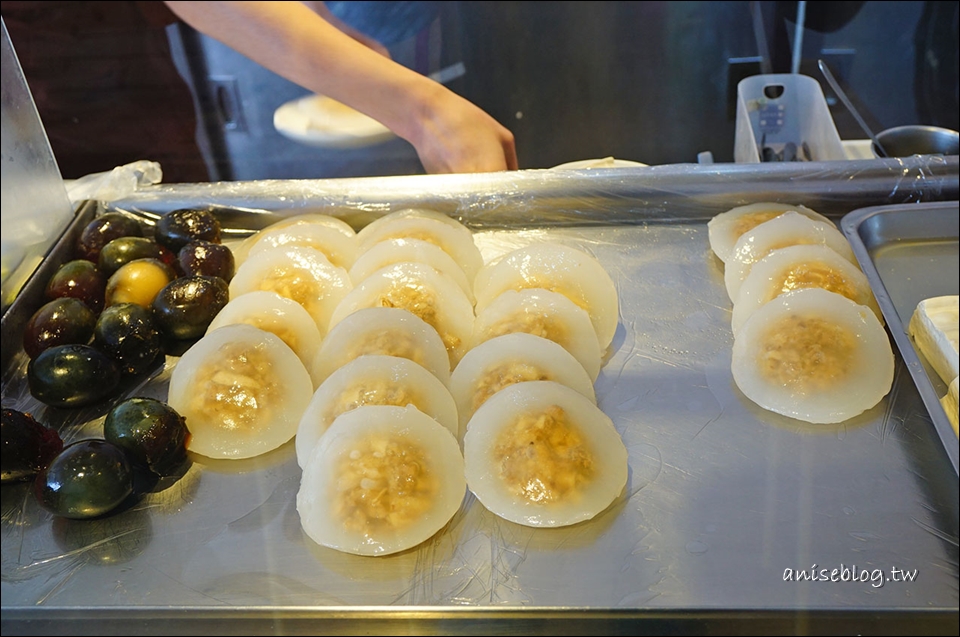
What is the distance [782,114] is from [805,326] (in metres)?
1.14

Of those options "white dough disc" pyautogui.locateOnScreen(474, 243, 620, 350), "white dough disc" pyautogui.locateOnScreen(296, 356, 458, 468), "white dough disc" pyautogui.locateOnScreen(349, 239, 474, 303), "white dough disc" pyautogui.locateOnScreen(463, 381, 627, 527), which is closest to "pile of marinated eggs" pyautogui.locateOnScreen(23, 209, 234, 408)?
"white dough disc" pyautogui.locateOnScreen(349, 239, 474, 303)

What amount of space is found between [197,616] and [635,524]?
0.74 meters

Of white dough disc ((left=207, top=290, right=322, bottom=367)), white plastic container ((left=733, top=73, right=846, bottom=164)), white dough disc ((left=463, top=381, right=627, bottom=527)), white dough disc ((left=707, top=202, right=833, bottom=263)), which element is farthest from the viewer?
white plastic container ((left=733, top=73, right=846, bottom=164))

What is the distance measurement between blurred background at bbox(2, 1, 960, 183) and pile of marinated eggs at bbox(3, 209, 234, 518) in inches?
35.5

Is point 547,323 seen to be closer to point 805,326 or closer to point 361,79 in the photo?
point 805,326

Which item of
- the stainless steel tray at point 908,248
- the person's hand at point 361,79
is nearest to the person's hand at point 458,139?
the person's hand at point 361,79

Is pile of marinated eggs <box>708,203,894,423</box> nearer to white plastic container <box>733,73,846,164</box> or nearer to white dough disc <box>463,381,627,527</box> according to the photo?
white dough disc <box>463,381,627,527</box>

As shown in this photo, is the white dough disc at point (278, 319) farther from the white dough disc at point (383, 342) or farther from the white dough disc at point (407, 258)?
the white dough disc at point (407, 258)

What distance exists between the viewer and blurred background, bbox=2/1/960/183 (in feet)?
9.48

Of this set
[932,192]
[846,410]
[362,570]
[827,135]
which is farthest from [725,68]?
[362,570]

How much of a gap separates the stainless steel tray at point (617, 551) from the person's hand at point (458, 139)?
0.97m

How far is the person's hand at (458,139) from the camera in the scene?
2.38 m

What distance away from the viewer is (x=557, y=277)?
1.87 m

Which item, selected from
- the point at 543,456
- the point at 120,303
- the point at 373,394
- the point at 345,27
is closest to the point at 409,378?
the point at 373,394
